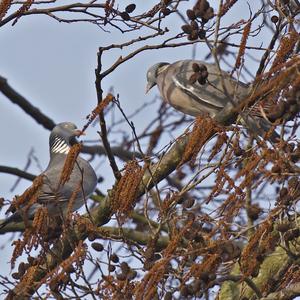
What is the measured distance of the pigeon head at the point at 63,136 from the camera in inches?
365

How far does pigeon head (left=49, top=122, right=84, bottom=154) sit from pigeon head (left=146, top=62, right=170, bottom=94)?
83cm

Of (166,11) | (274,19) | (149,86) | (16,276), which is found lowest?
(16,276)

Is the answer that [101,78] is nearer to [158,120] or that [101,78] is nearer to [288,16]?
[288,16]

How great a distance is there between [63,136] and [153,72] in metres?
1.07

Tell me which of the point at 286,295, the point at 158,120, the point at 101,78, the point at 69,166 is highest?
the point at 158,120

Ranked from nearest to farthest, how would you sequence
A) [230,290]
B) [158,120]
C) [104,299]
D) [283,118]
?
[283,118] → [104,299] → [230,290] → [158,120]

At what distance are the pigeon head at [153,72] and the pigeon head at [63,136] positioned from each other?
0.83 metres

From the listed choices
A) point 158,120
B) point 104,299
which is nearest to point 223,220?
point 104,299

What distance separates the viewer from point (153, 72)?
9.19 metres

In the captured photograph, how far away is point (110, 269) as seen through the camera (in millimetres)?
4504

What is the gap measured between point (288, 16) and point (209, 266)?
1666mm

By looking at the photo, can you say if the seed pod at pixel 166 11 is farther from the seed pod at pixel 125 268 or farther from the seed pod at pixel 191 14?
the seed pod at pixel 125 268

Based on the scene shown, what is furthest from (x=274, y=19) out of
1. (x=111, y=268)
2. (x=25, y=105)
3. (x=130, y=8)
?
(x=25, y=105)

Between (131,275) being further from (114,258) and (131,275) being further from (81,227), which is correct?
(81,227)
